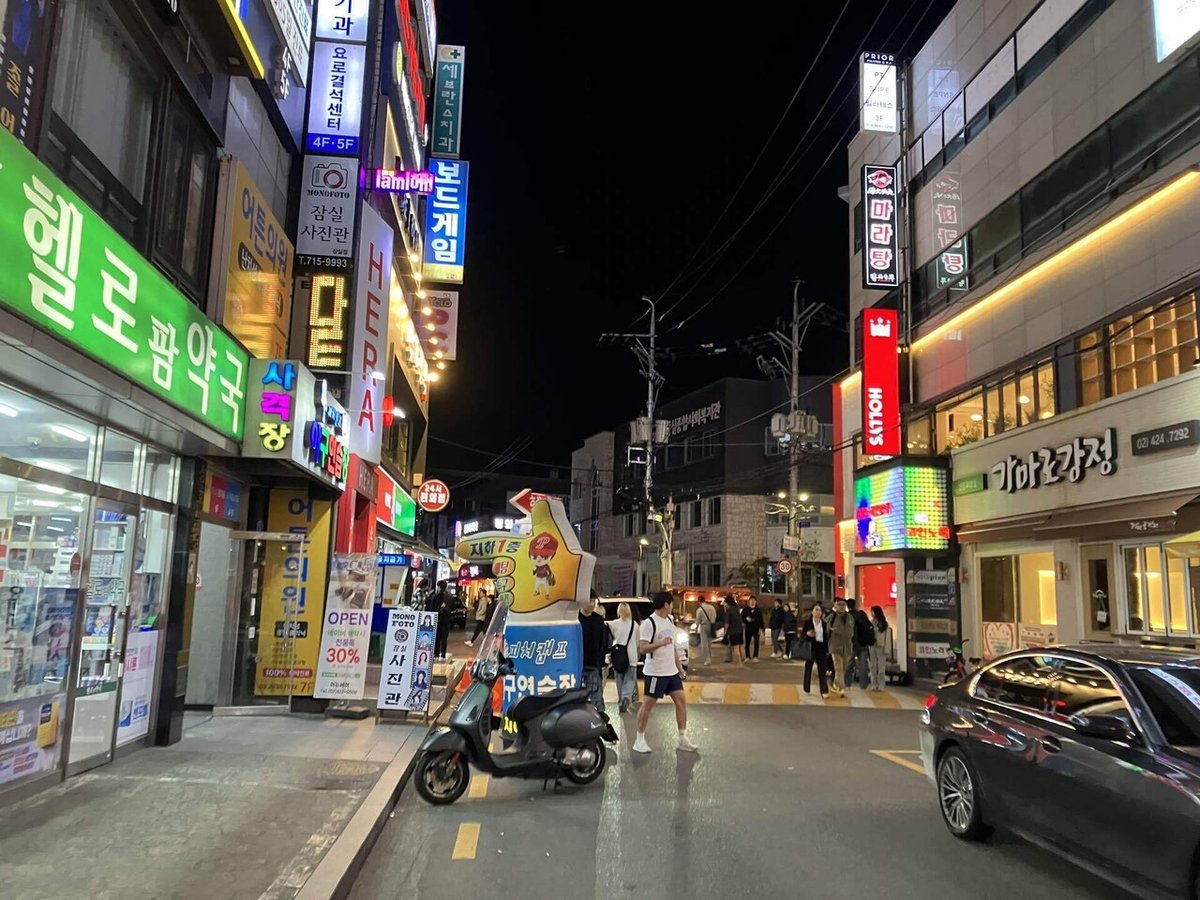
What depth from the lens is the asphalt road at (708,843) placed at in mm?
5445

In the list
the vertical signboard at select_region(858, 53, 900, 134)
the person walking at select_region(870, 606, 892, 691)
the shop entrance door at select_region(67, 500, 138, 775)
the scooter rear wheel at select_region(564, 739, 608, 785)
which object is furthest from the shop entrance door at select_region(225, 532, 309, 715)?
the vertical signboard at select_region(858, 53, 900, 134)

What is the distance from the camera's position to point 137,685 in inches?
335

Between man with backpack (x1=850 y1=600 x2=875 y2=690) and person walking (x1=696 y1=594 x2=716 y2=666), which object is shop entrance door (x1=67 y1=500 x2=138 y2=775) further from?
person walking (x1=696 y1=594 x2=716 y2=666)

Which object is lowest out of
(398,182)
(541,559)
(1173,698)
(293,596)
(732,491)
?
(1173,698)

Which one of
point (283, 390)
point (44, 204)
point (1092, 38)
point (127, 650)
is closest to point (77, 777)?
point (127, 650)

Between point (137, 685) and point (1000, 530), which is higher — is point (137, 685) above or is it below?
below

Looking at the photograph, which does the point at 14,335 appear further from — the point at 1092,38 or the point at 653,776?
the point at 1092,38

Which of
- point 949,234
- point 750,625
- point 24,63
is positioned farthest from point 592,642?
point 949,234

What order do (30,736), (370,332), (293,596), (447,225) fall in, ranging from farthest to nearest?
(447,225), (370,332), (293,596), (30,736)

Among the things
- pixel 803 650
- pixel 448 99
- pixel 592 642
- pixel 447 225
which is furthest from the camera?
pixel 448 99

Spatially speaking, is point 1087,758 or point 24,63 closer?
point 1087,758

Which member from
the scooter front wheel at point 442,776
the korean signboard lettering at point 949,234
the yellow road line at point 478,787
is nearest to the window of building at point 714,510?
the korean signboard lettering at point 949,234

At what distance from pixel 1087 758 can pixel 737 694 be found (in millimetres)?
10829

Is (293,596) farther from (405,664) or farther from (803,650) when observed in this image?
(803,650)
